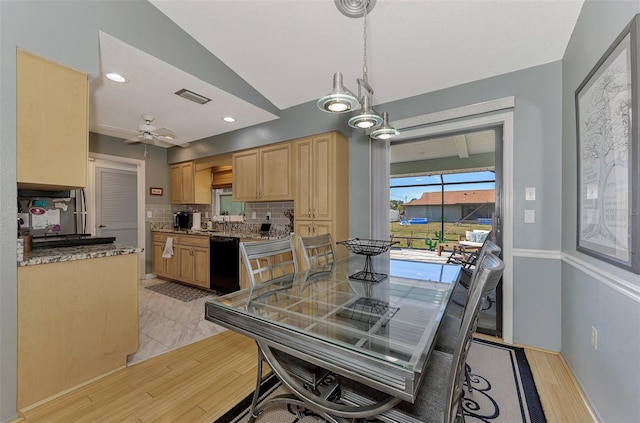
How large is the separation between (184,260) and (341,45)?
12.6 ft

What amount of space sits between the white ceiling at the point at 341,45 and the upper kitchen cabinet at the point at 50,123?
0.47 m

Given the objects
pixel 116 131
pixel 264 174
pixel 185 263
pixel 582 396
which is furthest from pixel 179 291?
pixel 582 396

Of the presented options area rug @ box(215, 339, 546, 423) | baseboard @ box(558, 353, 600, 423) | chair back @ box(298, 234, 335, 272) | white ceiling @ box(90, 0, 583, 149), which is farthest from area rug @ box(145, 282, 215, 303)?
baseboard @ box(558, 353, 600, 423)

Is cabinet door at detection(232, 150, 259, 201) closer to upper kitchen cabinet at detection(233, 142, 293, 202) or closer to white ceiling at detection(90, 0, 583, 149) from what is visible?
upper kitchen cabinet at detection(233, 142, 293, 202)

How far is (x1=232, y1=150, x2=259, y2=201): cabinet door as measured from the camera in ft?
12.9

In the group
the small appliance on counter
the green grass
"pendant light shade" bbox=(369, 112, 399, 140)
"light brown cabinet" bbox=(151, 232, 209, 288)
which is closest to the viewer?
"pendant light shade" bbox=(369, 112, 399, 140)

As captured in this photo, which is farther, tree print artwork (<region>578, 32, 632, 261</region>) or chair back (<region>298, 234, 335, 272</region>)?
chair back (<region>298, 234, 335, 272</region>)

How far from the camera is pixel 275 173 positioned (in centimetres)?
370

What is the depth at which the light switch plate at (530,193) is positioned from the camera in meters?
2.34

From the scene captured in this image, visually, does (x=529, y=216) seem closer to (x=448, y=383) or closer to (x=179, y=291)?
(x=448, y=383)

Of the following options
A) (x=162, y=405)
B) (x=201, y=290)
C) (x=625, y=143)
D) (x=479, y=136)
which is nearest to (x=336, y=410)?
(x=162, y=405)

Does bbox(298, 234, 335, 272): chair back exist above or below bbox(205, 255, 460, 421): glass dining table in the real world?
above

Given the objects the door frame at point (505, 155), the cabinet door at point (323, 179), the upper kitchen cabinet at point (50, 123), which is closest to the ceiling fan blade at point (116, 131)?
the upper kitchen cabinet at point (50, 123)

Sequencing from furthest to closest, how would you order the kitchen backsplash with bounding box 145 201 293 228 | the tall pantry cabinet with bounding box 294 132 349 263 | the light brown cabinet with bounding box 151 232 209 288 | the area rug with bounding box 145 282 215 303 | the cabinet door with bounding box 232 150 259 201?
the kitchen backsplash with bounding box 145 201 293 228, the light brown cabinet with bounding box 151 232 209 288, the cabinet door with bounding box 232 150 259 201, the area rug with bounding box 145 282 215 303, the tall pantry cabinet with bounding box 294 132 349 263
